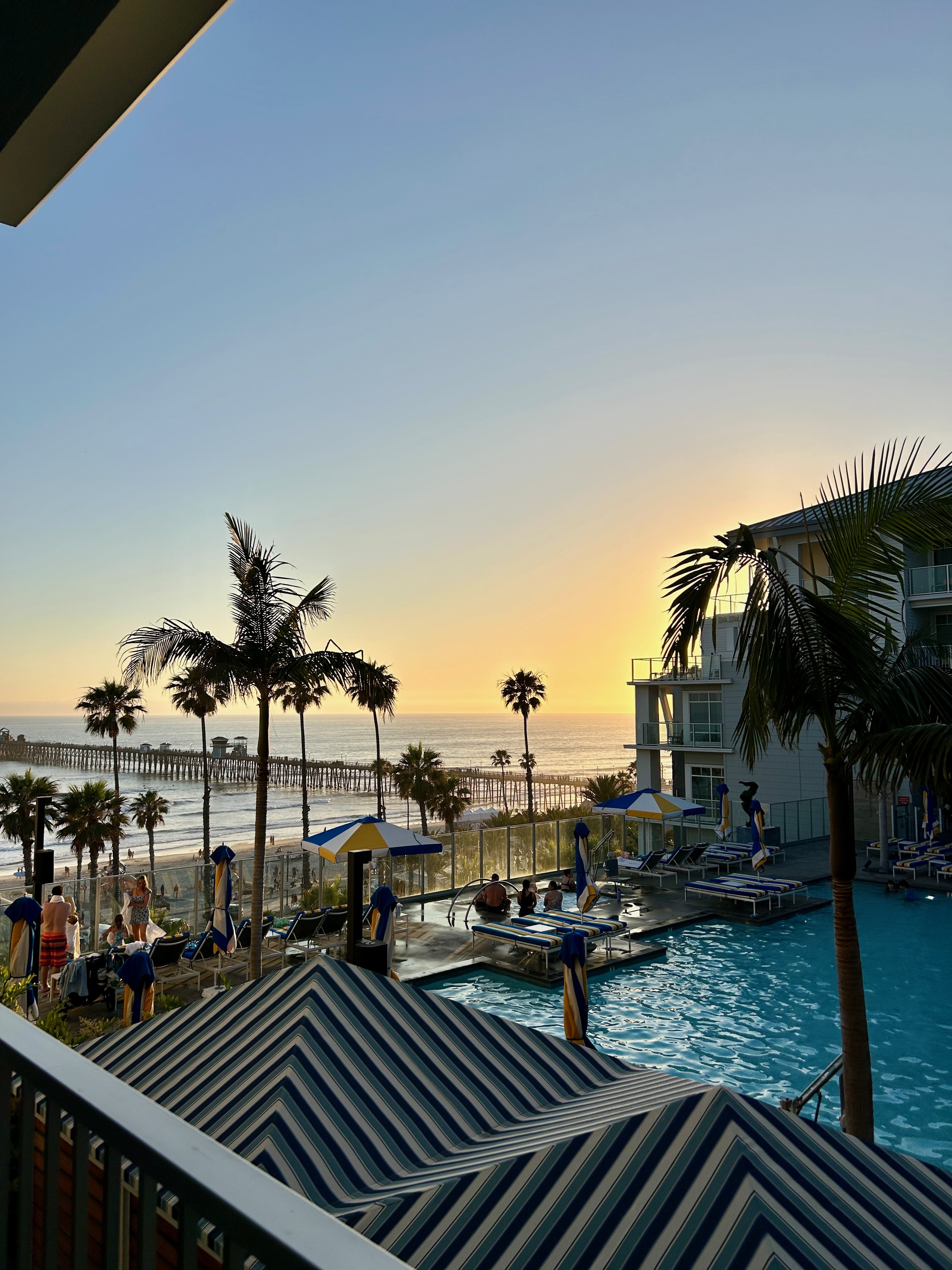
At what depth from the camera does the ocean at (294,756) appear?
213ft

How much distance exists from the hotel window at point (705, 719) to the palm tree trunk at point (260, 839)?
22.1 metres

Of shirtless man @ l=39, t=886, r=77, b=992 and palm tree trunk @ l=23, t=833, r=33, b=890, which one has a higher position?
shirtless man @ l=39, t=886, r=77, b=992

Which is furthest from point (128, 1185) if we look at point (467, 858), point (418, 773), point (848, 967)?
point (418, 773)

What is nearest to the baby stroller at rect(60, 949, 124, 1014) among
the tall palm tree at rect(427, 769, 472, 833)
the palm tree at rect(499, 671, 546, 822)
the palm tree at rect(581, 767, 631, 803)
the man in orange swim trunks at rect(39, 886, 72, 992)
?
the man in orange swim trunks at rect(39, 886, 72, 992)

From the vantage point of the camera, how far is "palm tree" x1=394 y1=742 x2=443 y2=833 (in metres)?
39.8

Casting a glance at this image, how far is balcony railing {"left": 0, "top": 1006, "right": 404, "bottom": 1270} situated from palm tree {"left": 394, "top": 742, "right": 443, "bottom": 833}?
38.2 metres

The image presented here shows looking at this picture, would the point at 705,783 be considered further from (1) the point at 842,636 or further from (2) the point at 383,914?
(1) the point at 842,636

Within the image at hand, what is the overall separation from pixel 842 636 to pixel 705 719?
27713mm

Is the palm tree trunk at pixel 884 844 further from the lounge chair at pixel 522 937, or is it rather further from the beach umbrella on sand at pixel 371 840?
the beach umbrella on sand at pixel 371 840

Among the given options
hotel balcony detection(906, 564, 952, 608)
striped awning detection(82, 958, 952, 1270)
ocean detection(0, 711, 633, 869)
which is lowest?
ocean detection(0, 711, 633, 869)

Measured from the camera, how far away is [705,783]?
33625 millimetres

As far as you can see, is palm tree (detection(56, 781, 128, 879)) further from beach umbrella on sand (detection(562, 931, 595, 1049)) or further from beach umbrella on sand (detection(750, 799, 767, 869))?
beach umbrella on sand (detection(562, 931, 595, 1049))

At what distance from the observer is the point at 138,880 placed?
48.9 feet

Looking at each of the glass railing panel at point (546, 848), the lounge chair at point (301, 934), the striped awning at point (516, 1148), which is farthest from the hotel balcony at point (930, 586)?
the striped awning at point (516, 1148)
